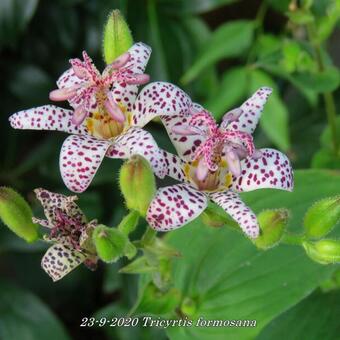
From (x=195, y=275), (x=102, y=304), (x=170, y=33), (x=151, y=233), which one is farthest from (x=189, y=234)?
(x=102, y=304)

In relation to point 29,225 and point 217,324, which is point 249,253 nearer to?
point 217,324

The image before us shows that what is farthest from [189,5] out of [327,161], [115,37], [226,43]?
[115,37]

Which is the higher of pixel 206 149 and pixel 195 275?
pixel 206 149

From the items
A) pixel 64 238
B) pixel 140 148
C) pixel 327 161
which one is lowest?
pixel 327 161

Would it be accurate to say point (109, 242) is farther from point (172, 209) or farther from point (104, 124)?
point (104, 124)

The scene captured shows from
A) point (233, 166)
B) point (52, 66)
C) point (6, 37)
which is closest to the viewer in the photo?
point (233, 166)

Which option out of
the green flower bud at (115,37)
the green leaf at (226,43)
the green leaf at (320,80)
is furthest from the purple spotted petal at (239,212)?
the green leaf at (226,43)
